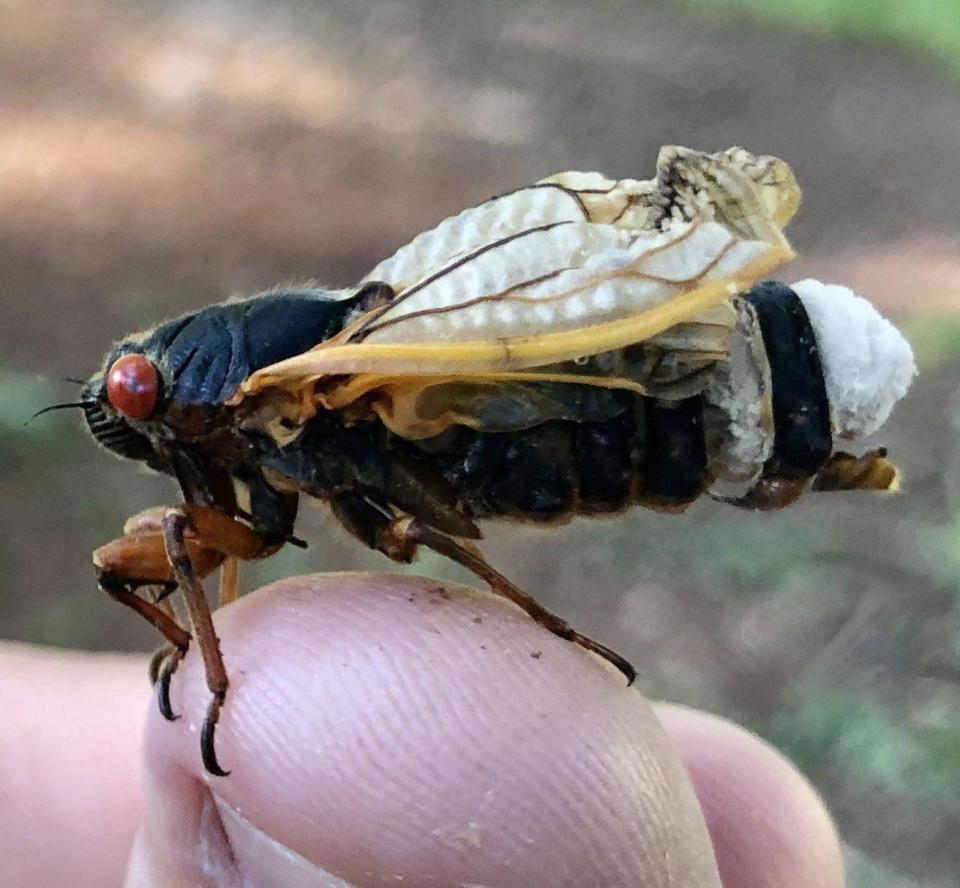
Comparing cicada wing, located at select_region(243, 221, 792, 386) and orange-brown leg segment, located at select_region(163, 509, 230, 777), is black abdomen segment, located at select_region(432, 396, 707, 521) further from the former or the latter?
orange-brown leg segment, located at select_region(163, 509, 230, 777)

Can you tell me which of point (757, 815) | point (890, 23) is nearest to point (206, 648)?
point (757, 815)

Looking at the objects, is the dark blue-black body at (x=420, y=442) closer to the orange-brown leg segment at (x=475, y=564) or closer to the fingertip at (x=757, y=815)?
the orange-brown leg segment at (x=475, y=564)

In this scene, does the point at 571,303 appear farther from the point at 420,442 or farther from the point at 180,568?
the point at 180,568

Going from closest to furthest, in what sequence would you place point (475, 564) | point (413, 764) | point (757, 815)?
point (413, 764) → point (475, 564) → point (757, 815)

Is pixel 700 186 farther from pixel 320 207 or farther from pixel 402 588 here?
pixel 320 207

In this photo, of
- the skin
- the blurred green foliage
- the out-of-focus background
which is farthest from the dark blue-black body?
the blurred green foliage

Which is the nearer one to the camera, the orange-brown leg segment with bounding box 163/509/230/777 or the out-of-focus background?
the orange-brown leg segment with bounding box 163/509/230/777

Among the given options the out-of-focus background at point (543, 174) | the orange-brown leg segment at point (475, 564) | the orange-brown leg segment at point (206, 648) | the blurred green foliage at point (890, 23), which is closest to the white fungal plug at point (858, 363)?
the orange-brown leg segment at point (475, 564)

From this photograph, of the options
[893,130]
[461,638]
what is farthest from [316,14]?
[461,638]
